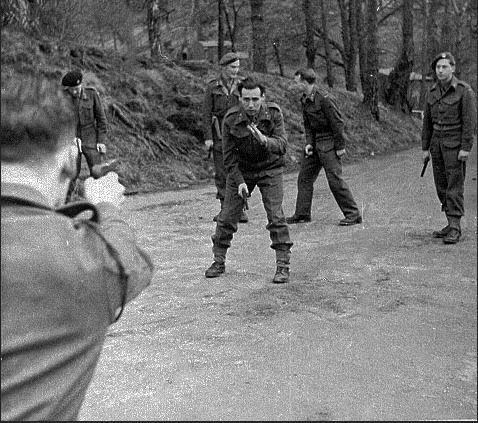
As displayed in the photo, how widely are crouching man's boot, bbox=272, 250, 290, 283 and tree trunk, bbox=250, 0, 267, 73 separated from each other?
50.6 feet

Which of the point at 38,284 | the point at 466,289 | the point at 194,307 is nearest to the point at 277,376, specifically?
the point at 194,307

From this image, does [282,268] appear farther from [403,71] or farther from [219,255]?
[403,71]

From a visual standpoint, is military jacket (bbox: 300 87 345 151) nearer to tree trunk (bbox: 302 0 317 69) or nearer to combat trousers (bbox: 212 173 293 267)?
combat trousers (bbox: 212 173 293 267)

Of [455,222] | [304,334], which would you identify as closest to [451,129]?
[455,222]

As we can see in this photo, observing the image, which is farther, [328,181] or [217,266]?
[328,181]


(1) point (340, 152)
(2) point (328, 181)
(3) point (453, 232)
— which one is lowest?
(3) point (453, 232)

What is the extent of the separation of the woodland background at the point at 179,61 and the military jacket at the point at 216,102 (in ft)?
6.83

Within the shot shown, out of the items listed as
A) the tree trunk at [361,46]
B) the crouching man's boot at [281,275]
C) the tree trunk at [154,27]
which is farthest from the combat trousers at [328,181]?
the tree trunk at [361,46]

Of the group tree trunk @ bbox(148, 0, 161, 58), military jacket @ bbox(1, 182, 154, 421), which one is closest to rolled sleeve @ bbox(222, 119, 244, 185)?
military jacket @ bbox(1, 182, 154, 421)

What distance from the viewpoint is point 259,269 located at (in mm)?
7316

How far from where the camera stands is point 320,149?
32.8ft

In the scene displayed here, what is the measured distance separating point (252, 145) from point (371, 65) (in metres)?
19.0

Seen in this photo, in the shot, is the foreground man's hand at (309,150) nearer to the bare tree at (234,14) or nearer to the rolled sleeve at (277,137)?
the rolled sleeve at (277,137)

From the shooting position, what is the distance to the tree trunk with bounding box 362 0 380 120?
79.7 ft
